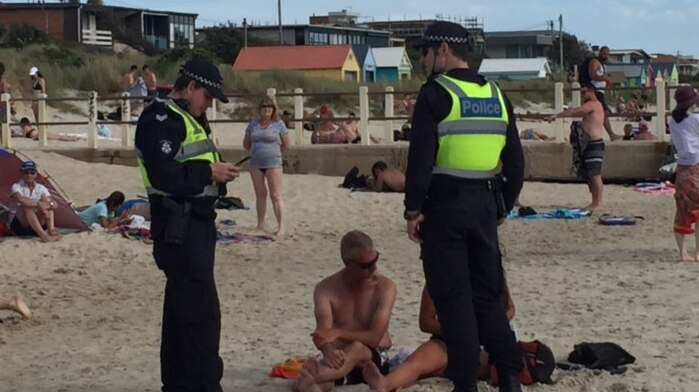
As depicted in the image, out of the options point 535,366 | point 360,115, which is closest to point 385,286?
point 535,366

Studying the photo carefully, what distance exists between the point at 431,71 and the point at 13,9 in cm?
7616

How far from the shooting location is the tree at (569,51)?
4254 inches

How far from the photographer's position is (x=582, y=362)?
691 centimetres

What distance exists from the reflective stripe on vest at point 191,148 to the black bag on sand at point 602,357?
2287 millimetres

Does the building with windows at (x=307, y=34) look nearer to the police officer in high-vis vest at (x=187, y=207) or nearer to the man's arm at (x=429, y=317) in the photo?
the man's arm at (x=429, y=317)

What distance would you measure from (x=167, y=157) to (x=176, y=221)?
0.96 ft

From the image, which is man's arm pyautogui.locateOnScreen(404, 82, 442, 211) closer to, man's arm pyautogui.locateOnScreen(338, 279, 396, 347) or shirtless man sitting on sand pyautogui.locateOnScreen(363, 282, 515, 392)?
shirtless man sitting on sand pyautogui.locateOnScreen(363, 282, 515, 392)

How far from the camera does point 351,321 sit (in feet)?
22.1

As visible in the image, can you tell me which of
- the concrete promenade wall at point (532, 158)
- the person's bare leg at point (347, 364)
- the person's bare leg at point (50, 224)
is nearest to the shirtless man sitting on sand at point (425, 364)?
the person's bare leg at point (347, 364)

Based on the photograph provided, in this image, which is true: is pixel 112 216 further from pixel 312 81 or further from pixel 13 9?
pixel 13 9

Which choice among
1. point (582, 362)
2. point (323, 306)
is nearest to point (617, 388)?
point (582, 362)

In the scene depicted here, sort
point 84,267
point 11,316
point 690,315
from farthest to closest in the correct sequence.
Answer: point 84,267, point 11,316, point 690,315

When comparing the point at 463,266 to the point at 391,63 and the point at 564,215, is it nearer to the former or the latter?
the point at 564,215

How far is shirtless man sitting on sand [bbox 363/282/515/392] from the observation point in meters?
6.33
